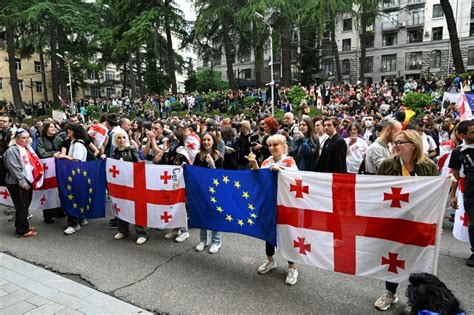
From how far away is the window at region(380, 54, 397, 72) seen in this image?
55.2m

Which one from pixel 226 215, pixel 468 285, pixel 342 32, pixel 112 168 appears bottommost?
pixel 468 285

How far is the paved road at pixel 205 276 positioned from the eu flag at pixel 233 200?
0.51 metres

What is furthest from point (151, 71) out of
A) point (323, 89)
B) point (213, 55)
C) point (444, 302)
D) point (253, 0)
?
point (444, 302)

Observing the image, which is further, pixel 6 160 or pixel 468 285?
pixel 6 160

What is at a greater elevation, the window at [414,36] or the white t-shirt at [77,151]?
the window at [414,36]

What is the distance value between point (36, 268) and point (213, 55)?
106 feet

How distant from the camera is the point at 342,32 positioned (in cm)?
5894

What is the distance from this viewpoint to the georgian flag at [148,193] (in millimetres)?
5352

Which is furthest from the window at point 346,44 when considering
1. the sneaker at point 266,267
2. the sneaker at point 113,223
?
the sneaker at point 266,267

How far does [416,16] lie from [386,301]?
59301 mm

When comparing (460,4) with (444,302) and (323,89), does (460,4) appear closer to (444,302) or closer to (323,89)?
(323,89)

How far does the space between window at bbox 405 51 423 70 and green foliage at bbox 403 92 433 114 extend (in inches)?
1592

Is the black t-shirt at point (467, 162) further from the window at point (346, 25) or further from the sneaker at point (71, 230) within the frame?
the window at point (346, 25)

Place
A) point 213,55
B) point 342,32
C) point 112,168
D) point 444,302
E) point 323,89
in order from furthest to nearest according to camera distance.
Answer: point 342,32 → point 213,55 → point 323,89 → point 112,168 → point 444,302
